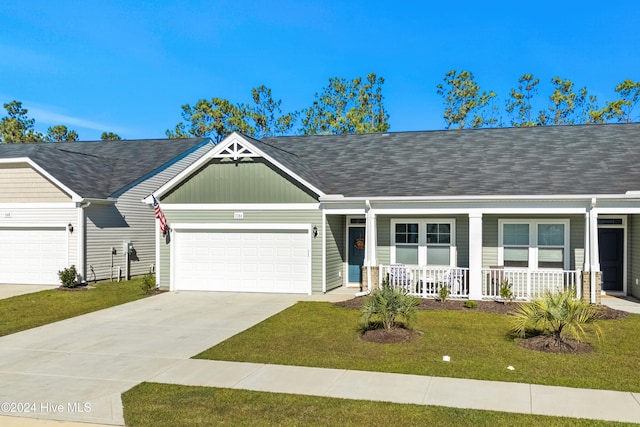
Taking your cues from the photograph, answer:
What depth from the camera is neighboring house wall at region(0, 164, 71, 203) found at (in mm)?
18422

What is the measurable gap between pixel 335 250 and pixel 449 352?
8265 mm

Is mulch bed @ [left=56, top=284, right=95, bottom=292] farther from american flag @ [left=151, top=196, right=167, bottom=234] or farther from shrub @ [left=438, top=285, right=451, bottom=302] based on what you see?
shrub @ [left=438, top=285, right=451, bottom=302]

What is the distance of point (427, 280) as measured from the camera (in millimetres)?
15609

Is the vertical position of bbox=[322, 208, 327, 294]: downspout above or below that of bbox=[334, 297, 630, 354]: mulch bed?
above

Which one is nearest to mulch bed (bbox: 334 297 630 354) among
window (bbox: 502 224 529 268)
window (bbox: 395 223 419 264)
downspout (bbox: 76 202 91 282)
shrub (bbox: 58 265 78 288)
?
window (bbox: 502 224 529 268)

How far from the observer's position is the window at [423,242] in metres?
16.2

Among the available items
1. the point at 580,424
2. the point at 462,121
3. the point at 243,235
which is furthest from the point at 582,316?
the point at 462,121

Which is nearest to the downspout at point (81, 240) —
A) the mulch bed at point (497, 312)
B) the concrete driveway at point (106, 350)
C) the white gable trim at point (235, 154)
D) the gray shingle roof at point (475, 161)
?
the white gable trim at point (235, 154)

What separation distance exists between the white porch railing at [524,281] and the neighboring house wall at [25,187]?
14.4 metres

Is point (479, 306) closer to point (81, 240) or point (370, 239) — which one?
point (370, 239)

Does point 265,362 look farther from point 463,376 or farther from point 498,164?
point 498,164

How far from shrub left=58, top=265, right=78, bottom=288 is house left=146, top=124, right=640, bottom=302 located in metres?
3.14

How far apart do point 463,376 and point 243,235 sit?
10.4 m

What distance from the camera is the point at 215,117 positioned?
149 feet
